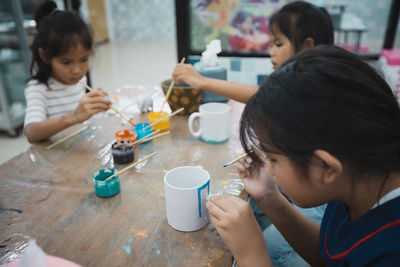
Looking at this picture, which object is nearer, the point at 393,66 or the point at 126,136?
the point at 126,136

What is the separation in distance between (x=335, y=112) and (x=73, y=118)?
0.98 meters

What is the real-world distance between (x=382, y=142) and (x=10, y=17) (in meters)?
3.43

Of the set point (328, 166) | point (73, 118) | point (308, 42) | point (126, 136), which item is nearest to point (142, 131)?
point (126, 136)

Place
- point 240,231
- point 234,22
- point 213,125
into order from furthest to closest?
point 234,22 < point 213,125 < point 240,231

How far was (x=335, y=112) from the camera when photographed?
49cm

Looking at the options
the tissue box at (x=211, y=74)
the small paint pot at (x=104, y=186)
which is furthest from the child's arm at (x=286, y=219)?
the tissue box at (x=211, y=74)

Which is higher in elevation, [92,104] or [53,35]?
[53,35]

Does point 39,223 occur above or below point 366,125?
below

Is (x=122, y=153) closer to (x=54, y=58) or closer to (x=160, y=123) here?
(x=160, y=123)

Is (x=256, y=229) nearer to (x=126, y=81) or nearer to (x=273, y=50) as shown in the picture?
(x=273, y=50)

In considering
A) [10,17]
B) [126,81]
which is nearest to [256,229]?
[10,17]

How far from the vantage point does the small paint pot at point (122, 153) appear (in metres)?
0.96

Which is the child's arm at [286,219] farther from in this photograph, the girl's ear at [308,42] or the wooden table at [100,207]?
the girl's ear at [308,42]

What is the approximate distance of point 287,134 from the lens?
53 cm
